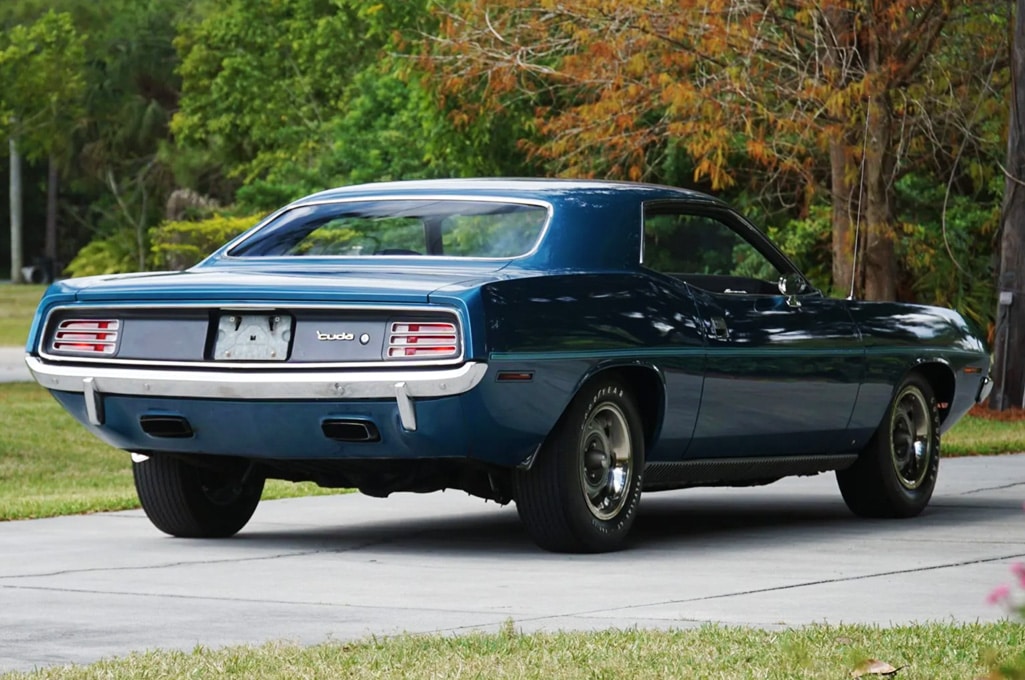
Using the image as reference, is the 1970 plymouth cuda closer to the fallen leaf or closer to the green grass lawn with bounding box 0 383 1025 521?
the green grass lawn with bounding box 0 383 1025 521

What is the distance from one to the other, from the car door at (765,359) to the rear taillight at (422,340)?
1559 mm

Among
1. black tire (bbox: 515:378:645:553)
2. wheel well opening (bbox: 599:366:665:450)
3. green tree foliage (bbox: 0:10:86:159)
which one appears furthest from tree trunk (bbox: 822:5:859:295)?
green tree foliage (bbox: 0:10:86:159)

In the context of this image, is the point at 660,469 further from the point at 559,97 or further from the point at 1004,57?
the point at 559,97

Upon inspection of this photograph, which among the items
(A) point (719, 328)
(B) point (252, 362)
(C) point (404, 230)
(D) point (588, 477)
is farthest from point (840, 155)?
(B) point (252, 362)

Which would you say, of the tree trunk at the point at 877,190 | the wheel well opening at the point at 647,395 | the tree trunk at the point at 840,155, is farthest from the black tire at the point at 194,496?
the tree trunk at the point at 877,190

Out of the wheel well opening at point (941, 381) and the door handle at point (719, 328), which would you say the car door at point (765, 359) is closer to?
the door handle at point (719, 328)

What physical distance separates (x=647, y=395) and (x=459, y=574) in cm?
137

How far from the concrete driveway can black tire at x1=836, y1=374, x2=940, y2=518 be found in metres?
0.14

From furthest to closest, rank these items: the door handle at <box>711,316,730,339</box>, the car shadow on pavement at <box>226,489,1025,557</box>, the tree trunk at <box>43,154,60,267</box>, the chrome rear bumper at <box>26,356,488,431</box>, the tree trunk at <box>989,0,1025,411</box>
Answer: the tree trunk at <box>43,154,60,267</box> → the tree trunk at <box>989,0,1025,411</box> → the car shadow on pavement at <box>226,489,1025,557</box> → the door handle at <box>711,316,730,339</box> → the chrome rear bumper at <box>26,356,488,431</box>

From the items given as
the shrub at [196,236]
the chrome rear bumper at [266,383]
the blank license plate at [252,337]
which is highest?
the blank license plate at [252,337]

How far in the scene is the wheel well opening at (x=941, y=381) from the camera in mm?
10836

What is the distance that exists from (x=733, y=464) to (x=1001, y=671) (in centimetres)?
612

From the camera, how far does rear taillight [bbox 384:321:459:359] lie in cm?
794

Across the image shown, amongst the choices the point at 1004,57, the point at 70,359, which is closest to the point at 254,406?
the point at 70,359
